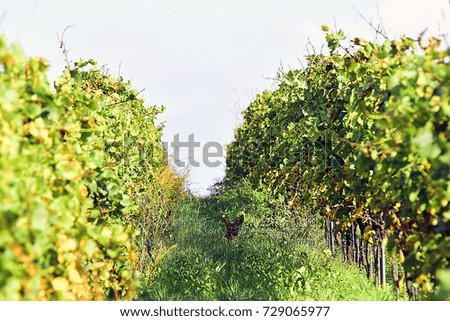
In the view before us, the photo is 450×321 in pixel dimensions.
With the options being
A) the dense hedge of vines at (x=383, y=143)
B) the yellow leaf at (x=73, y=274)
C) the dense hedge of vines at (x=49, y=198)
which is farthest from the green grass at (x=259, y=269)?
the yellow leaf at (x=73, y=274)

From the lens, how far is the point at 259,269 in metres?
8.08

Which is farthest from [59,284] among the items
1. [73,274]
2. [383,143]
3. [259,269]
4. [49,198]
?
[259,269]

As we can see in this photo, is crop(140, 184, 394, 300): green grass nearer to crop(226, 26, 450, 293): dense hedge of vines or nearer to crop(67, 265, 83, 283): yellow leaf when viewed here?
crop(226, 26, 450, 293): dense hedge of vines

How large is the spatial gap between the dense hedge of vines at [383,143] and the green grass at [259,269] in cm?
70

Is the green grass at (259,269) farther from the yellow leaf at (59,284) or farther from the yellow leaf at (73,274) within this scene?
the yellow leaf at (59,284)

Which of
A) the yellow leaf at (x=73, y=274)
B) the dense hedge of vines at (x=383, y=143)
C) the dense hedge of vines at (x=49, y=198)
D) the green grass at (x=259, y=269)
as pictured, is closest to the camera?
the dense hedge of vines at (x=49, y=198)

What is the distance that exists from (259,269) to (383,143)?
13.3 ft

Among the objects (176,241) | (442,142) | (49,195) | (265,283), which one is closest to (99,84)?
(176,241)

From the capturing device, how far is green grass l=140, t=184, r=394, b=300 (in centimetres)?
694

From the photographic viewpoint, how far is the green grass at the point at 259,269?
6.94 metres

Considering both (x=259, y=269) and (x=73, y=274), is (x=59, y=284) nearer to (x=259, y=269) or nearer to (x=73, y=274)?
(x=73, y=274)

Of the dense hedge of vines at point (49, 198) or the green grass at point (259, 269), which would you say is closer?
the dense hedge of vines at point (49, 198)

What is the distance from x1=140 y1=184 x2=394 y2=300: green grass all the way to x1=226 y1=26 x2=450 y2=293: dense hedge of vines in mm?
696
